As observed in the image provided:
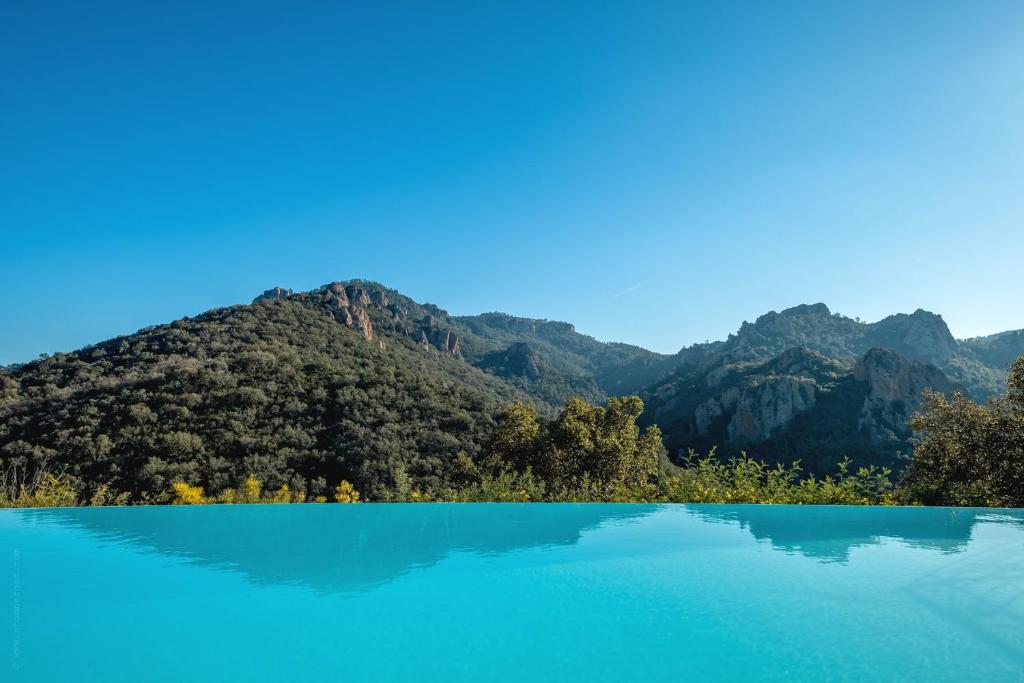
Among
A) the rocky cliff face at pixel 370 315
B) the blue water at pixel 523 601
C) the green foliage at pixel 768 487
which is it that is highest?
the rocky cliff face at pixel 370 315

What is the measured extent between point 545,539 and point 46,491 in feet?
33.3

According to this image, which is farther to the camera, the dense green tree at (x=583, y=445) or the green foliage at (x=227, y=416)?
the green foliage at (x=227, y=416)

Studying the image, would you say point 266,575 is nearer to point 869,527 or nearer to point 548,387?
point 869,527

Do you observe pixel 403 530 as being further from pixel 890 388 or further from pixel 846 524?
pixel 890 388

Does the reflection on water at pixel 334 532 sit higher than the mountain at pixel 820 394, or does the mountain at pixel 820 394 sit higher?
the mountain at pixel 820 394

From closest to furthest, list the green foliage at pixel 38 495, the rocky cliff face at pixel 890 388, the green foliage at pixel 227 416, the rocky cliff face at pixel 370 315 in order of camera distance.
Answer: the green foliage at pixel 38 495
the green foliage at pixel 227 416
the rocky cliff face at pixel 890 388
the rocky cliff face at pixel 370 315

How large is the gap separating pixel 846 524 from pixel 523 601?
549cm

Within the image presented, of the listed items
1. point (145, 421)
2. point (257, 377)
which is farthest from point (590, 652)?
point (257, 377)

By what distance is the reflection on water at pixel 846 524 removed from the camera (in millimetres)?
6129

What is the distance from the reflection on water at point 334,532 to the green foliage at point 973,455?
17.2ft

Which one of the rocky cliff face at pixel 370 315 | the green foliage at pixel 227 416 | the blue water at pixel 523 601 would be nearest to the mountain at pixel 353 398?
the green foliage at pixel 227 416

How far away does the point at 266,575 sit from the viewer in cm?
512

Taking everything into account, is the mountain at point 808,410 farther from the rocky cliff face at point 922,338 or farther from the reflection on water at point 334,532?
the reflection on water at point 334,532

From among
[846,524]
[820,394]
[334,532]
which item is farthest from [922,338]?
[334,532]
